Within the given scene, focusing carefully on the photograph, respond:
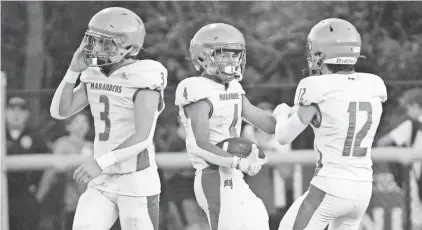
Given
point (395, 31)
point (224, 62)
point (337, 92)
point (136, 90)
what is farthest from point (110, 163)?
point (395, 31)

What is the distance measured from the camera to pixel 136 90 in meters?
4.61

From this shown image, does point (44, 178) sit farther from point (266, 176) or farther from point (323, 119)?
point (323, 119)

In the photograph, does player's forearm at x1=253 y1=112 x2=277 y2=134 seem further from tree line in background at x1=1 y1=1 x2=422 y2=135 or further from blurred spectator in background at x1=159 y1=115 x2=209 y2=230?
tree line in background at x1=1 y1=1 x2=422 y2=135

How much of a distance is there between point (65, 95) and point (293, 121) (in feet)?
3.76

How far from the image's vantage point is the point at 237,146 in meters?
4.77

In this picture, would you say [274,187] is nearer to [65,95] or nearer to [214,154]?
[214,154]

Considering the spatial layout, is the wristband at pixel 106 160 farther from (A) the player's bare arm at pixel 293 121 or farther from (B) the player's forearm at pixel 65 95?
(A) the player's bare arm at pixel 293 121

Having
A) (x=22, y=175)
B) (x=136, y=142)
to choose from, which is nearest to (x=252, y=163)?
(x=136, y=142)

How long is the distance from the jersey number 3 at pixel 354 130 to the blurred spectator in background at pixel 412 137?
6.00 feet

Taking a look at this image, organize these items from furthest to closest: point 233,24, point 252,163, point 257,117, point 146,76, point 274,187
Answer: point 233,24
point 274,187
point 257,117
point 252,163
point 146,76

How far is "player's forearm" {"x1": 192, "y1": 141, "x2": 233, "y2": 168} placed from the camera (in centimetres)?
471

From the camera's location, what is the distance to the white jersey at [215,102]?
4.78m

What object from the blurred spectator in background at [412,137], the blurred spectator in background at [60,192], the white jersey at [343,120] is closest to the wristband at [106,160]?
the white jersey at [343,120]

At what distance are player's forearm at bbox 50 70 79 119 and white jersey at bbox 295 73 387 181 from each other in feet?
3.71
